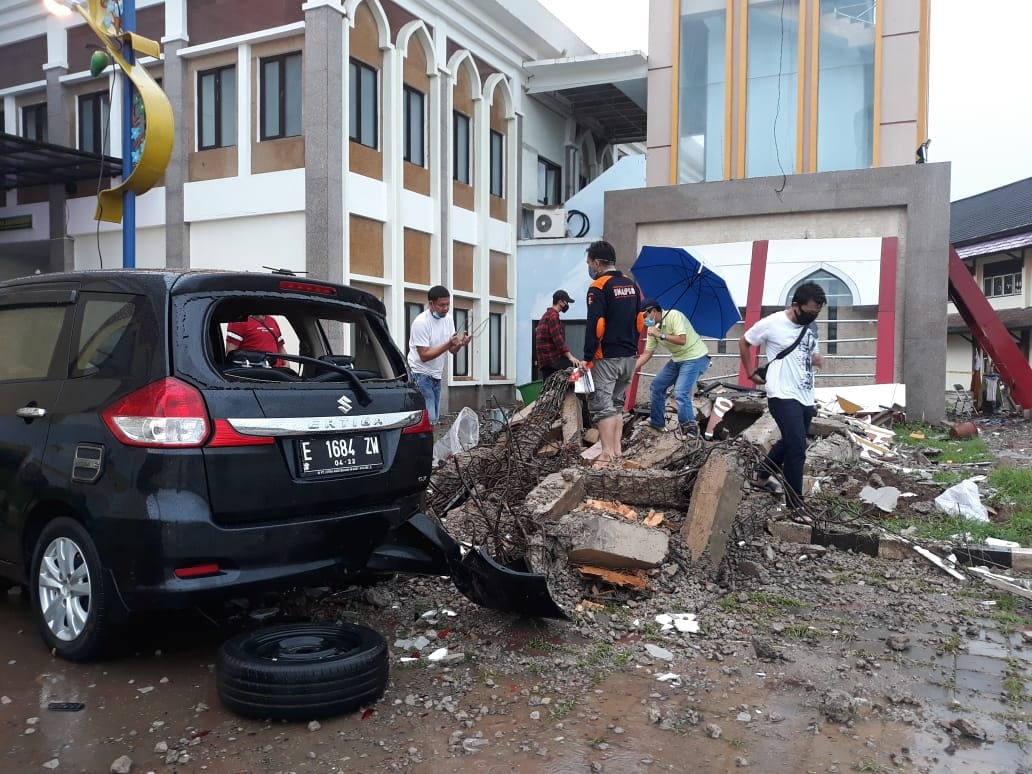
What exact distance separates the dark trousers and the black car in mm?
3091

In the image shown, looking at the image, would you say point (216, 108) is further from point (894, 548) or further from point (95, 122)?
point (894, 548)

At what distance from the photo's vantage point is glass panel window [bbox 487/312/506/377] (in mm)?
19859

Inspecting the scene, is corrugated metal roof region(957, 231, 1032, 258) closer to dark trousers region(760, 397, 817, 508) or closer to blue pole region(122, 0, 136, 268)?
dark trousers region(760, 397, 817, 508)

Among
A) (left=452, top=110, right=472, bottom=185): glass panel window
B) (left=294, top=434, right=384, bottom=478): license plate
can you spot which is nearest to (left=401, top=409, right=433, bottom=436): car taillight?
(left=294, top=434, right=384, bottom=478): license plate

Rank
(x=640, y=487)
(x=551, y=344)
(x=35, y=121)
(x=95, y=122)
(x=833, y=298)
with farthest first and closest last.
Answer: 1. (x=35, y=121)
2. (x=95, y=122)
3. (x=833, y=298)
4. (x=551, y=344)
5. (x=640, y=487)

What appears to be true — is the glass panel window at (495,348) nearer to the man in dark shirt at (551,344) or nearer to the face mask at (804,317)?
the man in dark shirt at (551,344)

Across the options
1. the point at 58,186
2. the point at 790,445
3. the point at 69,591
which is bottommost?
the point at 69,591

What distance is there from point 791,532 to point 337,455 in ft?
12.1

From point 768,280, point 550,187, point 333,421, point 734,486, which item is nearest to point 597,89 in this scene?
point 550,187

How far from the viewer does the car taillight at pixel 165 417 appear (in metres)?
3.54

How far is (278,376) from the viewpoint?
4012mm

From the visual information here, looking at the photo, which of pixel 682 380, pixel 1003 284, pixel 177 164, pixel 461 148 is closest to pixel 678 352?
pixel 682 380

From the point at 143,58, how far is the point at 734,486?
15.1 metres

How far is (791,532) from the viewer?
247 inches
